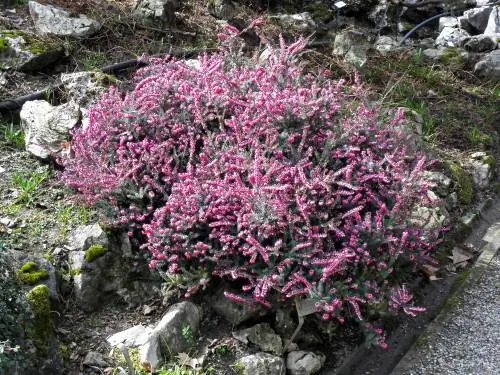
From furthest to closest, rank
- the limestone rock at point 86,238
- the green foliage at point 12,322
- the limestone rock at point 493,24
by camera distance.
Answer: the limestone rock at point 493,24 → the limestone rock at point 86,238 → the green foliage at point 12,322

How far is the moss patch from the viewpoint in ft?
11.0

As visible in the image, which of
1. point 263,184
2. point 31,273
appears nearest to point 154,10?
point 263,184

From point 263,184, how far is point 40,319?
1266mm

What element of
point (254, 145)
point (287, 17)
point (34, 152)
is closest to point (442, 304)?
point (254, 145)

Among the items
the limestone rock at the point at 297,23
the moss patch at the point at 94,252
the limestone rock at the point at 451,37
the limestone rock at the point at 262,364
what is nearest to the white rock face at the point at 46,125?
the moss patch at the point at 94,252

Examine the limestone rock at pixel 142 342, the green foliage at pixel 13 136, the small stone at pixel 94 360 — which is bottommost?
the small stone at pixel 94 360

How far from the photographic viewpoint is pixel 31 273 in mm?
3156

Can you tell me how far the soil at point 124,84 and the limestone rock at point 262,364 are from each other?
0.07 meters

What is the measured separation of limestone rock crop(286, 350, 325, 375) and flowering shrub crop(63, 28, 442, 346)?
235mm

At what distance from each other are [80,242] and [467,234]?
2.83m

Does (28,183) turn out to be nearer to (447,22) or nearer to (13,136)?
(13,136)

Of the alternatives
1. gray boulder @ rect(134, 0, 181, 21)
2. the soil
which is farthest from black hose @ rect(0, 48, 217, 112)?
gray boulder @ rect(134, 0, 181, 21)

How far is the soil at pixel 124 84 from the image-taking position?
10.7ft

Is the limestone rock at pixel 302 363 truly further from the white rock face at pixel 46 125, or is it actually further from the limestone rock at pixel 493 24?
the limestone rock at pixel 493 24
